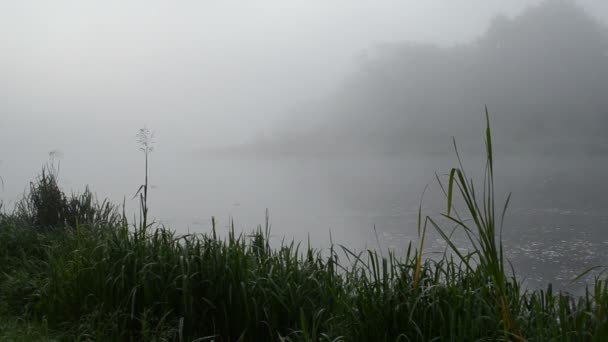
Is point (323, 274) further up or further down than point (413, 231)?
further up

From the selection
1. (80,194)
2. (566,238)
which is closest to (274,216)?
(566,238)

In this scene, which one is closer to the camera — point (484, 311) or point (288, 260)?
point (484, 311)

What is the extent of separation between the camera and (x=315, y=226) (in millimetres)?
A: 59719

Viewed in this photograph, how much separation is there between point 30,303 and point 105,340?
1330 mm

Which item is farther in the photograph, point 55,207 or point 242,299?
point 55,207

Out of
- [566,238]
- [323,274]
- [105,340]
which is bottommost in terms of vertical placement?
[566,238]

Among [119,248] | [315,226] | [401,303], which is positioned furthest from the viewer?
[315,226]

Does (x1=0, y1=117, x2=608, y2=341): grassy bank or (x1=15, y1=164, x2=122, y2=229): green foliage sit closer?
(x1=0, y1=117, x2=608, y2=341): grassy bank

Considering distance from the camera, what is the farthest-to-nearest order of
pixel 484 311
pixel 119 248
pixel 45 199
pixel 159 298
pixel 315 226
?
pixel 315 226, pixel 45 199, pixel 119 248, pixel 159 298, pixel 484 311

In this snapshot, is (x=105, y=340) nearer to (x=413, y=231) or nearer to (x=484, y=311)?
(x=484, y=311)

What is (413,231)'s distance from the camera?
55.8 m

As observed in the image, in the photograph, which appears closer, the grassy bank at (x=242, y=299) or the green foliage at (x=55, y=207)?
the grassy bank at (x=242, y=299)

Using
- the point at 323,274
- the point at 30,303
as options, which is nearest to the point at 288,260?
the point at 323,274

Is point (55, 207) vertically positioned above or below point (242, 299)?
above
